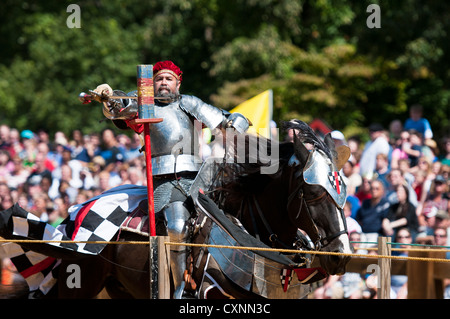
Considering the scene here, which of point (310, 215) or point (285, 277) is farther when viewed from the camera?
point (285, 277)

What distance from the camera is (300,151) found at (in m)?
5.27

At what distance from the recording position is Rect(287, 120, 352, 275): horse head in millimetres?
4996

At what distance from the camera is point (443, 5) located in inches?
579

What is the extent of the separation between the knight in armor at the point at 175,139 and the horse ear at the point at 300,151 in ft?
1.36

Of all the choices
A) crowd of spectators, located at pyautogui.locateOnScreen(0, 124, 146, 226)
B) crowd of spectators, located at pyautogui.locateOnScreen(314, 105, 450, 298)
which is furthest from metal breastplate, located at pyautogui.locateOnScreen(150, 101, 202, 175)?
crowd of spectators, located at pyautogui.locateOnScreen(0, 124, 146, 226)

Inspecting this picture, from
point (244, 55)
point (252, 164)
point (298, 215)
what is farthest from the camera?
point (244, 55)

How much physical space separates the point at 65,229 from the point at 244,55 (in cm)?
1315

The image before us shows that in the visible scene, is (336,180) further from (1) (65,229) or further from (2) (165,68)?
(1) (65,229)

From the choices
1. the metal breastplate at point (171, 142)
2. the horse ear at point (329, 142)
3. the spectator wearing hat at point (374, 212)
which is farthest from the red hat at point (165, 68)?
the spectator wearing hat at point (374, 212)

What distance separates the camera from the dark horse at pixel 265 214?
16.6 ft

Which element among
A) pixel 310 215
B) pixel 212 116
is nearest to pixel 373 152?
pixel 212 116

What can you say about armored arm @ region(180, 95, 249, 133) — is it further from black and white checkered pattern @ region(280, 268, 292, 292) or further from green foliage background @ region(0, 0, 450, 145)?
green foliage background @ region(0, 0, 450, 145)
